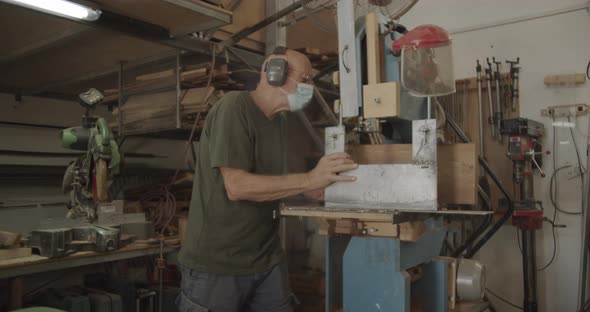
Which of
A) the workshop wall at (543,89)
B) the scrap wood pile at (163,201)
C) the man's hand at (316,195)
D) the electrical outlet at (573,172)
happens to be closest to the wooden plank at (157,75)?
the scrap wood pile at (163,201)

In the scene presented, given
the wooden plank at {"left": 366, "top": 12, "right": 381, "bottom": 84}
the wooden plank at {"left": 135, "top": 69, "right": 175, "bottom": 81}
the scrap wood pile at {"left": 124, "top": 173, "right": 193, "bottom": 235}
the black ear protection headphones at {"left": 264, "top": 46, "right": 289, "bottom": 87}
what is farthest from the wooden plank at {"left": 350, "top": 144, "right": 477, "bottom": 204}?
the scrap wood pile at {"left": 124, "top": 173, "right": 193, "bottom": 235}

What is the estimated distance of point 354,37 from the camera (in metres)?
1.53

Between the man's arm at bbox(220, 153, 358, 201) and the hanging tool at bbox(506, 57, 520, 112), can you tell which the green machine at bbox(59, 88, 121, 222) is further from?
the hanging tool at bbox(506, 57, 520, 112)

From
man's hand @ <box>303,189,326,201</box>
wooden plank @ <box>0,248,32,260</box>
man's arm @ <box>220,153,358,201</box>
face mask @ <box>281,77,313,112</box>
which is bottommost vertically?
wooden plank @ <box>0,248,32,260</box>

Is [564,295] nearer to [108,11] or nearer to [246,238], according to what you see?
[246,238]

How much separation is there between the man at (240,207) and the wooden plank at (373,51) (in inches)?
11.4

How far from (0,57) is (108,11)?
850mm

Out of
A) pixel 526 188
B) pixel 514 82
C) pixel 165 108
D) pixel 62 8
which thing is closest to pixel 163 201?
pixel 165 108

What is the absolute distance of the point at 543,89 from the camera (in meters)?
2.97

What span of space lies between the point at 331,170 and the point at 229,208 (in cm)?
38

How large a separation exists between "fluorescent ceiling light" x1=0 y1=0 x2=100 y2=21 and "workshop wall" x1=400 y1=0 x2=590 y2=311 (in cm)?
258

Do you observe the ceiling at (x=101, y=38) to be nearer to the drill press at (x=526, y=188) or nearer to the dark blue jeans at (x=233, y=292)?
the dark blue jeans at (x=233, y=292)

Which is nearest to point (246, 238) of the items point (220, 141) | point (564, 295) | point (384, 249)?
point (220, 141)

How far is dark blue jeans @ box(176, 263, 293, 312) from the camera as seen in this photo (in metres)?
1.50
